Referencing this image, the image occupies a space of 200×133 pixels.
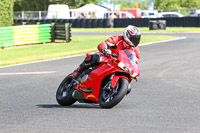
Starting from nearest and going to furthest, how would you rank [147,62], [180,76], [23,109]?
[23,109]
[180,76]
[147,62]

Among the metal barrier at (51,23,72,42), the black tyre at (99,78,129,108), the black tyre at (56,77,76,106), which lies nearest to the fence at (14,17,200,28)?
the metal barrier at (51,23,72,42)

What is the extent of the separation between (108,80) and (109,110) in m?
0.50

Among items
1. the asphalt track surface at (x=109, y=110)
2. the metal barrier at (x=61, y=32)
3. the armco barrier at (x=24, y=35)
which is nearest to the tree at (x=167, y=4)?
the metal barrier at (x=61, y=32)

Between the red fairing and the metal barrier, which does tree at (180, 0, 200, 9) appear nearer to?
the metal barrier

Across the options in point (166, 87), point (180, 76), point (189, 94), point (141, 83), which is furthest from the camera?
point (180, 76)

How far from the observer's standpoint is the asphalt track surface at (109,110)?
21.0 feet

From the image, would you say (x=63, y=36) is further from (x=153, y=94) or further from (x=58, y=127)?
(x=58, y=127)

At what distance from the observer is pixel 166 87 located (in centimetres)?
1088

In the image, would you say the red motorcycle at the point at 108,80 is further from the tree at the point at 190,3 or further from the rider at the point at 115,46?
the tree at the point at 190,3

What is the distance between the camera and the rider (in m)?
7.79

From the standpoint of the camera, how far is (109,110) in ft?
25.1

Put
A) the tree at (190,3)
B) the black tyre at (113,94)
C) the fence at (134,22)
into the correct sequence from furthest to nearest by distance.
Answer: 1. the tree at (190,3)
2. the fence at (134,22)
3. the black tyre at (113,94)

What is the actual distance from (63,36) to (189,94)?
62.5 ft

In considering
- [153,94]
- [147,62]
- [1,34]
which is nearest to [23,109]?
[153,94]
